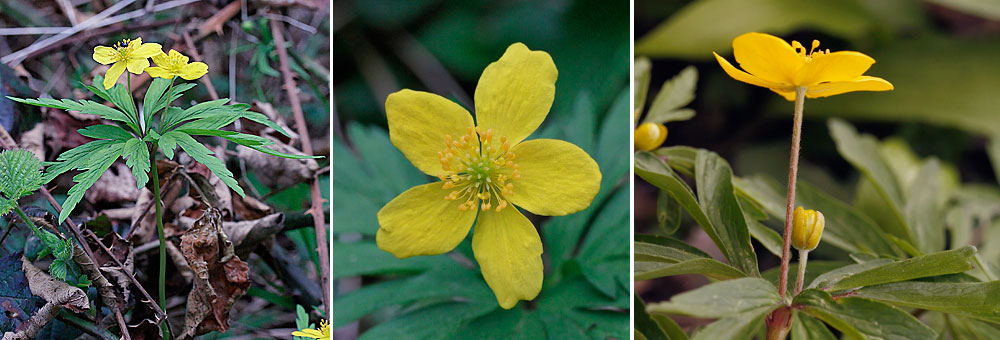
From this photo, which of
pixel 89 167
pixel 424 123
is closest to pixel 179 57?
pixel 89 167

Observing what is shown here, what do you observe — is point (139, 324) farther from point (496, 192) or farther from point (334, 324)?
point (496, 192)

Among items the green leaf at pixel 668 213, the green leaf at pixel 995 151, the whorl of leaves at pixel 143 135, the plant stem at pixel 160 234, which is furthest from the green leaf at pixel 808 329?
the green leaf at pixel 995 151

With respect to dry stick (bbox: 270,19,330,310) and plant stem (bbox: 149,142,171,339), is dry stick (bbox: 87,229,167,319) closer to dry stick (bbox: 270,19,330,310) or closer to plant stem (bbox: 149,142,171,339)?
plant stem (bbox: 149,142,171,339)

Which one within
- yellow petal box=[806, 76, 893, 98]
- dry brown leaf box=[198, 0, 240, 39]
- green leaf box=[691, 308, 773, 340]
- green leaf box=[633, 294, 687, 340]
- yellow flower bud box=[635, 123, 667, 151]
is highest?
dry brown leaf box=[198, 0, 240, 39]

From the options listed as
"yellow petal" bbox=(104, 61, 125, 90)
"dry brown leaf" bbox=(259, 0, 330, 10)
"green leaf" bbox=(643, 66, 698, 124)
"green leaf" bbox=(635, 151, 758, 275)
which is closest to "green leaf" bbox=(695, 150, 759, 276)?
"green leaf" bbox=(635, 151, 758, 275)

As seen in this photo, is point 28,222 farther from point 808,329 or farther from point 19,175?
point 808,329

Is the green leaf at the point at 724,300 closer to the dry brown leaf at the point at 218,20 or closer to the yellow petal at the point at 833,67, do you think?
the yellow petal at the point at 833,67
